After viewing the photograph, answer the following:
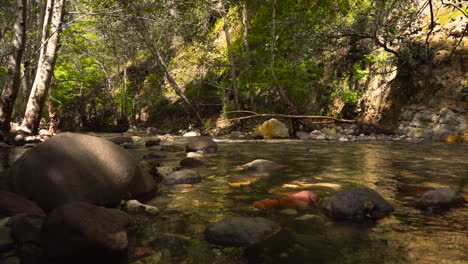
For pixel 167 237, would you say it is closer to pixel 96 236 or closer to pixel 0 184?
pixel 96 236

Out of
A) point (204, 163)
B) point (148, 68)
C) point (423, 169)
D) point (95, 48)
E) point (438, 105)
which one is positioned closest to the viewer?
point (423, 169)

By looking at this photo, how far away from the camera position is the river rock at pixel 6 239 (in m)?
2.19

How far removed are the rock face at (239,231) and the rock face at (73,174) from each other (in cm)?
125

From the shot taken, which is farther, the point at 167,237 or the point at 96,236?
the point at 167,237

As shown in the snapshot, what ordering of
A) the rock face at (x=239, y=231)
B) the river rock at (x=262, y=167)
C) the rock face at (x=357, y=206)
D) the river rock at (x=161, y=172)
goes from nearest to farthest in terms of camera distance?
the rock face at (x=239, y=231) → the rock face at (x=357, y=206) → the river rock at (x=161, y=172) → the river rock at (x=262, y=167)

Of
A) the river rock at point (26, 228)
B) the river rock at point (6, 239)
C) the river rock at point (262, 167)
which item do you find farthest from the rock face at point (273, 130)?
the river rock at point (6, 239)

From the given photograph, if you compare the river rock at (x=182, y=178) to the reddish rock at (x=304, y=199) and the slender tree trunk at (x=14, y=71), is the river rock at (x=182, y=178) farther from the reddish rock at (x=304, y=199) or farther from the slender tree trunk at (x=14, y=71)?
the slender tree trunk at (x=14, y=71)

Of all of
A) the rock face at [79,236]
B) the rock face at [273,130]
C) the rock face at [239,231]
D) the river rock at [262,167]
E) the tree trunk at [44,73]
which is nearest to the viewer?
the rock face at [79,236]

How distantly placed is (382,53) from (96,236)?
41.3 feet

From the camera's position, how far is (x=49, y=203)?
3.08 metres

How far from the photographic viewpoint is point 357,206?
115 inches

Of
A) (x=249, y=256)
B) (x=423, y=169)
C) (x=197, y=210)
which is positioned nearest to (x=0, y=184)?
(x=197, y=210)

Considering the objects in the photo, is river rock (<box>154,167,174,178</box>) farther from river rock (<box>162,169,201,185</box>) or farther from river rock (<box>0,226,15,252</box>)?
river rock (<box>0,226,15,252</box>)

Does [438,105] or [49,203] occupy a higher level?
[438,105]
